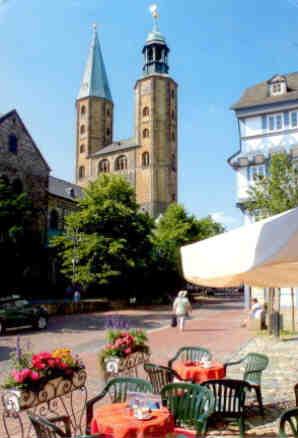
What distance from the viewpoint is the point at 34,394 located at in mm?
5348

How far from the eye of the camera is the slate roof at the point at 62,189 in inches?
2226

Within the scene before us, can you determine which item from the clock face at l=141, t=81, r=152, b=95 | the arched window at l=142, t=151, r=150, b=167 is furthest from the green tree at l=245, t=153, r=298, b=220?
the clock face at l=141, t=81, r=152, b=95

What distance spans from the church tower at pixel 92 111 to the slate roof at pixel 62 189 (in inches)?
1404

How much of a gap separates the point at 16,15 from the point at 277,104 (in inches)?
1036

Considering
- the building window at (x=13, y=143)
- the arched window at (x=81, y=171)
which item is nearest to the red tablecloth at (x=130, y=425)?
the building window at (x=13, y=143)

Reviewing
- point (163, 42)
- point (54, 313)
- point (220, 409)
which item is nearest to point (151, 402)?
point (220, 409)

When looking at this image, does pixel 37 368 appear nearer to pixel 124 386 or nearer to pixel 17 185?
pixel 124 386

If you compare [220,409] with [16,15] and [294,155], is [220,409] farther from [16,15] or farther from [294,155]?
[294,155]

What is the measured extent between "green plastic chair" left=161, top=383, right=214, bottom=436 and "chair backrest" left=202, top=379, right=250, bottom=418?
594 mm

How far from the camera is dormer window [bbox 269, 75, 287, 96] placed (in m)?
29.9

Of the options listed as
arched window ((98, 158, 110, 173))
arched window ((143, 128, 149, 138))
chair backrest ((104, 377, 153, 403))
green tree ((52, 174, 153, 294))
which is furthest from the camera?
arched window ((98, 158, 110, 173))

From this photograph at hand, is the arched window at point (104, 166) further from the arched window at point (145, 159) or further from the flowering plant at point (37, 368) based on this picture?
the flowering plant at point (37, 368)

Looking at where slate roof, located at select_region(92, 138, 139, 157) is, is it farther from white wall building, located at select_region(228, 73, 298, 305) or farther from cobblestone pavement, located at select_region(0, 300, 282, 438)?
cobblestone pavement, located at select_region(0, 300, 282, 438)

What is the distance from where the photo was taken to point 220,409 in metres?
6.12
